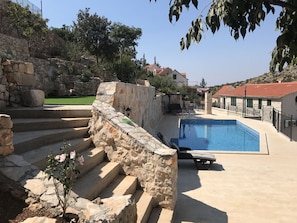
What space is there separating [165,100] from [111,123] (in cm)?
2033

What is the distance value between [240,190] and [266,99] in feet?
75.3

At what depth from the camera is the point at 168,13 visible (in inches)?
90.1

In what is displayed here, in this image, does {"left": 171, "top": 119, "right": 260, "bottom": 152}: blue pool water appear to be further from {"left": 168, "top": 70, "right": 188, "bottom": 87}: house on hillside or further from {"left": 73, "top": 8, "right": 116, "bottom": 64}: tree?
{"left": 168, "top": 70, "right": 188, "bottom": 87}: house on hillside

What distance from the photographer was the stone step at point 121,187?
14.1ft

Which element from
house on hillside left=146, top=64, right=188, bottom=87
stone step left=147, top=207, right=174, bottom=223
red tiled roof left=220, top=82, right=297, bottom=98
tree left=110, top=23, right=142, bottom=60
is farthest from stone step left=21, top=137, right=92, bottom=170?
house on hillside left=146, top=64, right=188, bottom=87

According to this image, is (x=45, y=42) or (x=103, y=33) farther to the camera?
(x=103, y=33)

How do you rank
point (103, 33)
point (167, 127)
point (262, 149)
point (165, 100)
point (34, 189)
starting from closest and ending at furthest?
point (34, 189) → point (262, 149) → point (167, 127) → point (165, 100) → point (103, 33)

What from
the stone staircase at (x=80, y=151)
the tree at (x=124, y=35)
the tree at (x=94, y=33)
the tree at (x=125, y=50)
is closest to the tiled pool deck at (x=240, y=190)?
the stone staircase at (x=80, y=151)

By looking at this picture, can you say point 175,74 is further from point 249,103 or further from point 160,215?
point 160,215

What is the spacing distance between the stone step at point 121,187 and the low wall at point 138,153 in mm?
195

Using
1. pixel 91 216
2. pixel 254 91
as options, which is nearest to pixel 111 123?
pixel 91 216

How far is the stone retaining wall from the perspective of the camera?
479 centimetres

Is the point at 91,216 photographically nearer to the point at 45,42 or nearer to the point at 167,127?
the point at 167,127

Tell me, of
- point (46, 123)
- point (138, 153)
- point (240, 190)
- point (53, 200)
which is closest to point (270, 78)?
point (240, 190)
